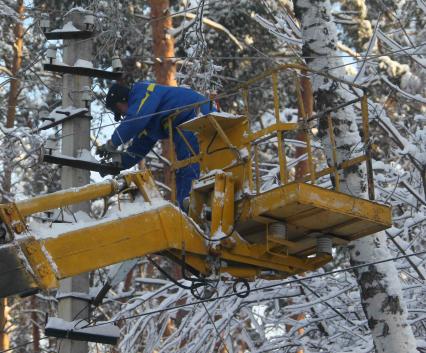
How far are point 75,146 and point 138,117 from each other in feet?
2.06

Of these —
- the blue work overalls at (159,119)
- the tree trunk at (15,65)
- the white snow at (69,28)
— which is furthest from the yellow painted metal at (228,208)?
the tree trunk at (15,65)

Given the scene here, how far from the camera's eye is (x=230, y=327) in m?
12.1

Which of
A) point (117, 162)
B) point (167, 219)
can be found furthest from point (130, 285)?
point (167, 219)

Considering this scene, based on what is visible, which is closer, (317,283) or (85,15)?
(85,15)

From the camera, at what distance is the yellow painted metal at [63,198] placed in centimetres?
690

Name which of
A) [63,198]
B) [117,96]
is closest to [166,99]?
[117,96]

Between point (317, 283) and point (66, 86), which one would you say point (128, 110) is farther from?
point (317, 283)

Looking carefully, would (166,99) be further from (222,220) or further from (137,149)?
(222,220)

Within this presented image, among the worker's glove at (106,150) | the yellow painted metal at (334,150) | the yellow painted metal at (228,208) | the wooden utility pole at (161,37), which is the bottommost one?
the yellow painted metal at (228,208)

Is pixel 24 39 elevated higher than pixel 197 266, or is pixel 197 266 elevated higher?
pixel 24 39

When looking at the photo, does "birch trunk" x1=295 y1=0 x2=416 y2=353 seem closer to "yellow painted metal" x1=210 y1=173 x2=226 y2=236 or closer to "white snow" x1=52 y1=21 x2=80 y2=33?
"yellow painted metal" x1=210 y1=173 x2=226 y2=236

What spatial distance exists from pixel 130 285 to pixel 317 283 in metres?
12.4

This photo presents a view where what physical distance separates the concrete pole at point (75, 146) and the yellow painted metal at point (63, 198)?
1562 millimetres

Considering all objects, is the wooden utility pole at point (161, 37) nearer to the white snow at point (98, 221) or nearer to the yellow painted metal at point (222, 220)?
the yellow painted metal at point (222, 220)
